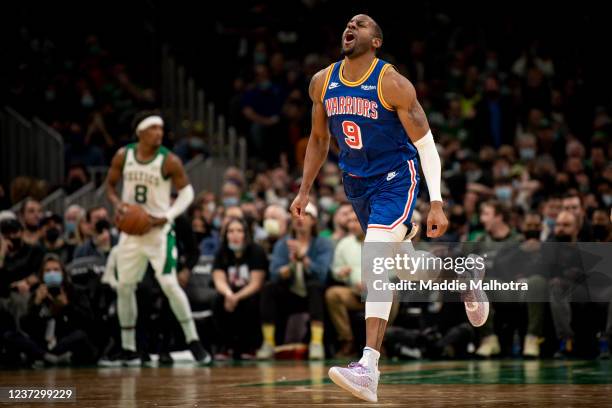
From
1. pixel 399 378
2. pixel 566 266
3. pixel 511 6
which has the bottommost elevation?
pixel 399 378

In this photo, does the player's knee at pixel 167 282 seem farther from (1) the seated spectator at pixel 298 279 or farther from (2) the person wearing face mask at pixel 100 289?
(1) the seated spectator at pixel 298 279

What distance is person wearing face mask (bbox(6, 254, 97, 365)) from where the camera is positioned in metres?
12.6

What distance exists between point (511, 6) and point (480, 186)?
710 centimetres

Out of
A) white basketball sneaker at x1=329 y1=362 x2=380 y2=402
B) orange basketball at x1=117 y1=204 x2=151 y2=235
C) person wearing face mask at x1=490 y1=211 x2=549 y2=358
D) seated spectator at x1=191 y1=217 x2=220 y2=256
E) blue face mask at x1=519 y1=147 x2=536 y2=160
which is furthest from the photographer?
blue face mask at x1=519 y1=147 x2=536 y2=160

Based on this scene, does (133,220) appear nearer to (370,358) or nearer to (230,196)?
(230,196)

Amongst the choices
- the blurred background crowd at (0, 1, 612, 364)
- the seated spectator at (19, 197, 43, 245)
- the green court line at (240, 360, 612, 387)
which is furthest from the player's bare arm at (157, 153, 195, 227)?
the seated spectator at (19, 197, 43, 245)

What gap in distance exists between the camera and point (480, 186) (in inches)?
633

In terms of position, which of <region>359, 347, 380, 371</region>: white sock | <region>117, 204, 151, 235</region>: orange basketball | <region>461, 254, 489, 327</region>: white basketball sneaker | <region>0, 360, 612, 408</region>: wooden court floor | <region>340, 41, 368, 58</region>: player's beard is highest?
<region>340, 41, 368, 58</region>: player's beard

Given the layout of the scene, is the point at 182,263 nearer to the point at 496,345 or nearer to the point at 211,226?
the point at 211,226

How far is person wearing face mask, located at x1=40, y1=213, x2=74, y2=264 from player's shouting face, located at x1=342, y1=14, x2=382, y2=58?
7014 mm

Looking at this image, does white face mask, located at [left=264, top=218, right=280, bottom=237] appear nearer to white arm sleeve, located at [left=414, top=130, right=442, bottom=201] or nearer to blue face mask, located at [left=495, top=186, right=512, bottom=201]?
blue face mask, located at [left=495, top=186, right=512, bottom=201]

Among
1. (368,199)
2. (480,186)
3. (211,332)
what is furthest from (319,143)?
(480,186)

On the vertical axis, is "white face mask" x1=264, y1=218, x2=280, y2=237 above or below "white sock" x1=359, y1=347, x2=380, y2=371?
above

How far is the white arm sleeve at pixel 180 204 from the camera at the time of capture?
39.9ft
